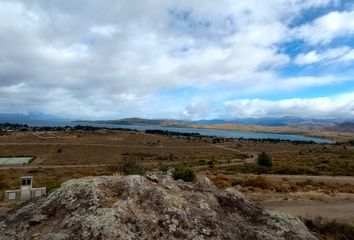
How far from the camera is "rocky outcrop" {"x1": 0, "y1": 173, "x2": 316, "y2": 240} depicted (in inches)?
225

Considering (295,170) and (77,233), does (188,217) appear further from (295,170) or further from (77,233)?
(295,170)

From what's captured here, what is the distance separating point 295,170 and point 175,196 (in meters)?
53.3

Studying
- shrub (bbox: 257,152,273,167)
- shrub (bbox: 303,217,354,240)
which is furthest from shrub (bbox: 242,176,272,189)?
shrub (bbox: 257,152,273,167)

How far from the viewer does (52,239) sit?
215 inches

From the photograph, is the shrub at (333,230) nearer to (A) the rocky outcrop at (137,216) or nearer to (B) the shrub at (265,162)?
(A) the rocky outcrop at (137,216)

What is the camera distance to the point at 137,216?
6012mm

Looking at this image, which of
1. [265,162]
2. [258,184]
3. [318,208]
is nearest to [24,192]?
[318,208]

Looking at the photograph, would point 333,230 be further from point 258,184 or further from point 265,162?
point 265,162

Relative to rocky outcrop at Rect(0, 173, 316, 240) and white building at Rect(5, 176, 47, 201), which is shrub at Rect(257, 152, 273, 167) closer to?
white building at Rect(5, 176, 47, 201)

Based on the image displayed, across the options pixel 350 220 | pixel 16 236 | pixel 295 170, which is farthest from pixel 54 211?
pixel 295 170

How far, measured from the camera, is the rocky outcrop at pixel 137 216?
571 cm

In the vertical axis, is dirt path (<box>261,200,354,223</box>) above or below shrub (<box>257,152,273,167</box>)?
above

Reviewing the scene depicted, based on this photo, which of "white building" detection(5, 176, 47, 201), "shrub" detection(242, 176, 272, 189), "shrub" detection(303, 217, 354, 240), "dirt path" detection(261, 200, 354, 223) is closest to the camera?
"shrub" detection(303, 217, 354, 240)

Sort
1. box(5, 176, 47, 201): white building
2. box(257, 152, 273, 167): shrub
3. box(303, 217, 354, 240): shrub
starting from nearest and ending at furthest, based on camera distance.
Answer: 1. box(303, 217, 354, 240): shrub
2. box(5, 176, 47, 201): white building
3. box(257, 152, 273, 167): shrub
